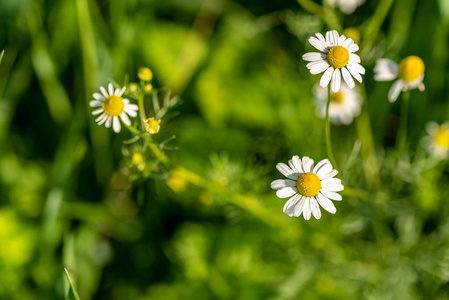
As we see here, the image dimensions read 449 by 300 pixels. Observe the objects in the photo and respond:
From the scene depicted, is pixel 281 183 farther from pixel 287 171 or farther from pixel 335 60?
pixel 335 60

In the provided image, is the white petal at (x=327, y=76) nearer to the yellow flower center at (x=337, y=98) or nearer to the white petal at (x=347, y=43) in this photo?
the white petal at (x=347, y=43)

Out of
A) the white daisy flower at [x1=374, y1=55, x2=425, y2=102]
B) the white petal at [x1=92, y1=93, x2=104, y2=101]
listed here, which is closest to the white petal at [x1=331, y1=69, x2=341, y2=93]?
the white daisy flower at [x1=374, y1=55, x2=425, y2=102]

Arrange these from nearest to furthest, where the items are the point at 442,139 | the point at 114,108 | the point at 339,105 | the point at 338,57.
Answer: the point at 338,57 → the point at 114,108 → the point at 442,139 → the point at 339,105

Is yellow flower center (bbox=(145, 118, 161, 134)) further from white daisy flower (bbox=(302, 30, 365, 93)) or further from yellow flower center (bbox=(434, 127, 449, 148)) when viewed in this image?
yellow flower center (bbox=(434, 127, 449, 148))

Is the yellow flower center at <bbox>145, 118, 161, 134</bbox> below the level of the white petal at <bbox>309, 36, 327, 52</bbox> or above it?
below

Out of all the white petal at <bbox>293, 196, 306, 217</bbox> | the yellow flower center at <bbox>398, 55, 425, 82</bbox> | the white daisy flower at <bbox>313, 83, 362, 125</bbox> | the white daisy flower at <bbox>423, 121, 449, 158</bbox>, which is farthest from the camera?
the white daisy flower at <bbox>313, 83, 362, 125</bbox>

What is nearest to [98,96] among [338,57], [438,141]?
[338,57]

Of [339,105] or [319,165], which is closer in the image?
[319,165]
